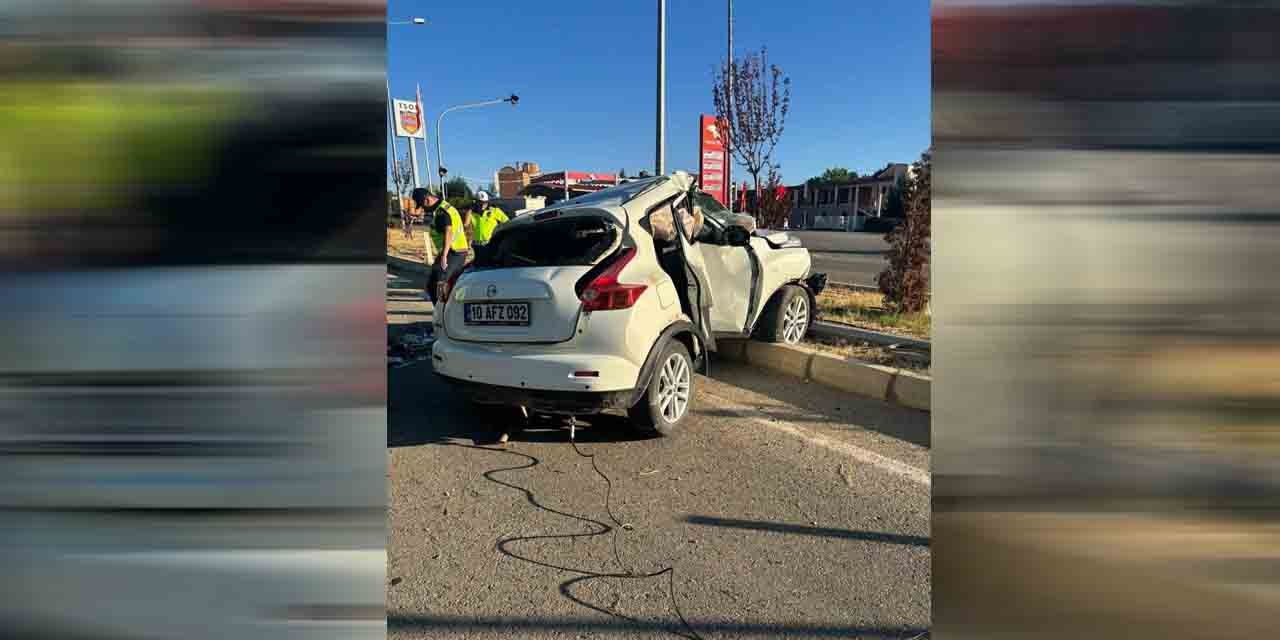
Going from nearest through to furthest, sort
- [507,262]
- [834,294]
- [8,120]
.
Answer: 1. [8,120]
2. [507,262]
3. [834,294]

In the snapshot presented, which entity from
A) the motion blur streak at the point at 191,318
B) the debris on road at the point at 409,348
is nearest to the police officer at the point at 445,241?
the debris on road at the point at 409,348

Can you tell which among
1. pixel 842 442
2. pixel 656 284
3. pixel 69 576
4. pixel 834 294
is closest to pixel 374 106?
pixel 69 576

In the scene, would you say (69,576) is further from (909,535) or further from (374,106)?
(909,535)

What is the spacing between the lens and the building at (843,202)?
50.1 metres

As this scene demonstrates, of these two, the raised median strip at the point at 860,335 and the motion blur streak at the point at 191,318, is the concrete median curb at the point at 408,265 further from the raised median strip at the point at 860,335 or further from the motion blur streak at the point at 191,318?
the motion blur streak at the point at 191,318

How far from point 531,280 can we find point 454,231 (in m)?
3.97

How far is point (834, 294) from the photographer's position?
974 centimetres

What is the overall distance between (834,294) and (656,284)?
620cm

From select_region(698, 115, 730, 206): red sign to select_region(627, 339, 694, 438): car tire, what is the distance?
10.4 metres

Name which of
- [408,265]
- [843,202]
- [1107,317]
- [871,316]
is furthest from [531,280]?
[843,202]

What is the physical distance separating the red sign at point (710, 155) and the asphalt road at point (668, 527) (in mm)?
10448

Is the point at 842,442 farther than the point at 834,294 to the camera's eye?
No

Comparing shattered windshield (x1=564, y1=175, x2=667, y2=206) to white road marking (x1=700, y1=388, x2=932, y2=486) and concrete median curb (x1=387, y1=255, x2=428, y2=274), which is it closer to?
white road marking (x1=700, y1=388, x2=932, y2=486)

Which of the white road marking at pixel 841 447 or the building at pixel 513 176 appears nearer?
the white road marking at pixel 841 447
